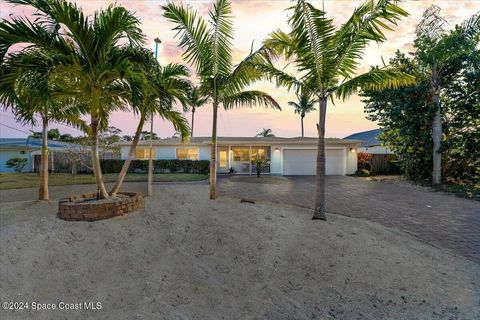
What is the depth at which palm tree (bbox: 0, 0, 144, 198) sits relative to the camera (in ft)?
14.9

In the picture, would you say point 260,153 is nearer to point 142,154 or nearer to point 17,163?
point 142,154

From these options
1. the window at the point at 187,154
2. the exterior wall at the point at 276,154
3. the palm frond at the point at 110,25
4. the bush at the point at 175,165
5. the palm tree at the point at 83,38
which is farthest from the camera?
the window at the point at 187,154

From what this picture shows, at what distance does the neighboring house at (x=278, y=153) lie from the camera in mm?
19625

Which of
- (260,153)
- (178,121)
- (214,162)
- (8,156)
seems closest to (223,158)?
(260,153)

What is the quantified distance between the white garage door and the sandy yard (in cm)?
1435

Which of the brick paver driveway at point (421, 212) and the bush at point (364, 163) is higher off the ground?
the bush at point (364, 163)

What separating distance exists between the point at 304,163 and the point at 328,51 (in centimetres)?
1491

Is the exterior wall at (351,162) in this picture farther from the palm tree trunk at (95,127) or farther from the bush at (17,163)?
the bush at (17,163)

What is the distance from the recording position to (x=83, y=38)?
4801 mm

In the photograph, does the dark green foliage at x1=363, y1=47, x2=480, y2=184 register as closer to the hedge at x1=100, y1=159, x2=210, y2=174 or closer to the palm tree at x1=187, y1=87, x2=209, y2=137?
the palm tree at x1=187, y1=87, x2=209, y2=137

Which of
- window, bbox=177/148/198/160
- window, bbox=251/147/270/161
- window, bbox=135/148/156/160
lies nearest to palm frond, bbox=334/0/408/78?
Result: window, bbox=251/147/270/161

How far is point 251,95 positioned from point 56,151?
20.4m

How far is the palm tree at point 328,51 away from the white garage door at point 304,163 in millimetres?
13747

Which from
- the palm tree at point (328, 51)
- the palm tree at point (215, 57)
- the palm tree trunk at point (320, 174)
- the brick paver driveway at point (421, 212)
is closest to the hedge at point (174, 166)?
the brick paver driveway at point (421, 212)
